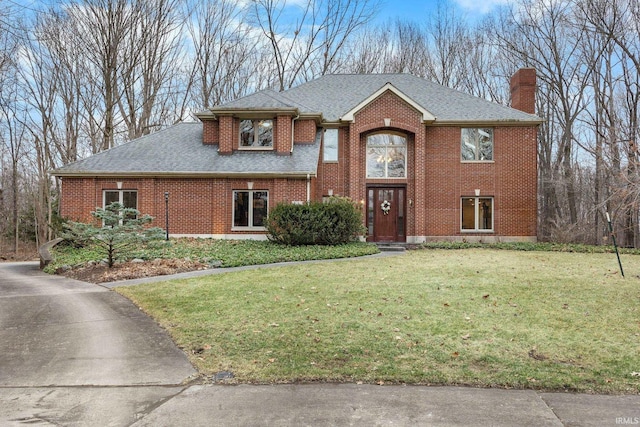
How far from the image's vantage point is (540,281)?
8648mm

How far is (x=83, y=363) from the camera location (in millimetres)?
4438

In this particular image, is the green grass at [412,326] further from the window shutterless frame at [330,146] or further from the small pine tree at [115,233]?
the window shutterless frame at [330,146]

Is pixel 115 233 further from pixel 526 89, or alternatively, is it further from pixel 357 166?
pixel 526 89

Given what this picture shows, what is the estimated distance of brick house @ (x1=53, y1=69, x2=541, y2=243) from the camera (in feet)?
55.7

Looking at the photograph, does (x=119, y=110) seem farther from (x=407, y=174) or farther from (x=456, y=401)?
(x=456, y=401)

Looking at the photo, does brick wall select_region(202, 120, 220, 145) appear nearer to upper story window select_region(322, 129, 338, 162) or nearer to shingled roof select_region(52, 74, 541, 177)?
shingled roof select_region(52, 74, 541, 177)

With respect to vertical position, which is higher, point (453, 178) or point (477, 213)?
point (453, 178)

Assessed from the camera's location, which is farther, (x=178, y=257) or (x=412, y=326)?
(x=178, y=257)

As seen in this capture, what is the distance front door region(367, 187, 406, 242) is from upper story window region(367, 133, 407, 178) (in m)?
0.72

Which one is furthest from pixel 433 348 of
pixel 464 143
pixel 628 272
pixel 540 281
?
pixel 464 143

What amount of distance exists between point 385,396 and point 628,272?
955 cm

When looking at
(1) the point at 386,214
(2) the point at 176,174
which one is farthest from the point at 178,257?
(1) the point at 386,214

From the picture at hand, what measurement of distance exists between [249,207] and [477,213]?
1006 centimetres

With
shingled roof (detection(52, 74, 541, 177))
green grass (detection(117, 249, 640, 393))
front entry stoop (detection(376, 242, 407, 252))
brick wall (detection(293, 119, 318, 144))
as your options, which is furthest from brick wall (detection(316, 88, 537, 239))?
green grass (detection(117, 249, 640, 393))
